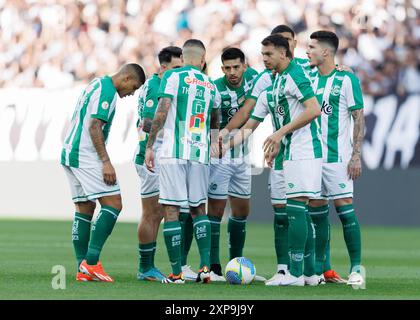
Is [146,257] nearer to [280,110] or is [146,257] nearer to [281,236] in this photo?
[281,236]

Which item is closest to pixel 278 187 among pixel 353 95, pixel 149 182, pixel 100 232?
pixel 353 95

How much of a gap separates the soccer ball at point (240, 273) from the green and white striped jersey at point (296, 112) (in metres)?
1.12

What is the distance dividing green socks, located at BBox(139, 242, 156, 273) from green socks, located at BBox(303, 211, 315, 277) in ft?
5.04

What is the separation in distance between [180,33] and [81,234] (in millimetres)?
12298

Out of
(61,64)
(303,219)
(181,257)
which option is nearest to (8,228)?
(61,64)

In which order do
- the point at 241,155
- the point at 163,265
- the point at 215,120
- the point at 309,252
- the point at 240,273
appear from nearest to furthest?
the point at 240,273, the point at 309,252, the point at 215,120, the point at 241,155, the point at 163,265

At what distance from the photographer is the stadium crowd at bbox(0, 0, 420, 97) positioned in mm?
20922

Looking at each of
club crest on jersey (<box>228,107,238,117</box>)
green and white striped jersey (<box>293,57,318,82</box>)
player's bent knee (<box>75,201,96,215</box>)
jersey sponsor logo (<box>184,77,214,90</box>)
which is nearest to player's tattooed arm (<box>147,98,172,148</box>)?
jersey sponsor logo (<box>184,77,214,90</box>)

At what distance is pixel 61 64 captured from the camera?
78.7 feet

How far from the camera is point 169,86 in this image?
10398mm

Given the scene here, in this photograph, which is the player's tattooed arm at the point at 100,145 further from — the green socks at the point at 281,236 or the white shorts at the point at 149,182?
the green socks at the point at 281,236

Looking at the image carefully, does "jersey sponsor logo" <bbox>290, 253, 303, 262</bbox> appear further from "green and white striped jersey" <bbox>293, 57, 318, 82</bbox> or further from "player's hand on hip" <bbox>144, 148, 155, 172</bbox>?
"green and white striped jersey" <bbox>293, 57, 318, 82</bbox>

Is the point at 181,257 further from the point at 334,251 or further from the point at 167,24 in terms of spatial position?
the point at 167,24

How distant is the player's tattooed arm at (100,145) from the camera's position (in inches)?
413
